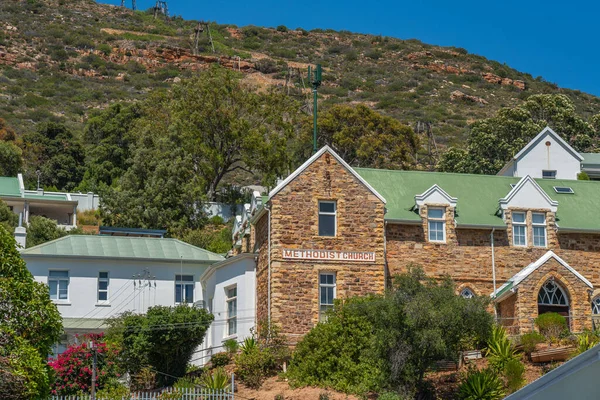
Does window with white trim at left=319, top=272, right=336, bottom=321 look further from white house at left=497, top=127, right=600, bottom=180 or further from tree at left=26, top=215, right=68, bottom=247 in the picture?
tree at left=26, top=215, right=68, bottom=247

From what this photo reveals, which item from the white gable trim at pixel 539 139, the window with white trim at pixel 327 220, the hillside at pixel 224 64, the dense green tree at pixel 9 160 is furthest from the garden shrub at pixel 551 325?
the hillside at pixel 224 64

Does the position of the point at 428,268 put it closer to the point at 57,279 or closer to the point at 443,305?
the point at 443,305

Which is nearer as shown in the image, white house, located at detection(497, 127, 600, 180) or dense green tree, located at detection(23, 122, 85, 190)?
white house, located at detection(497, 127, 600, 180)

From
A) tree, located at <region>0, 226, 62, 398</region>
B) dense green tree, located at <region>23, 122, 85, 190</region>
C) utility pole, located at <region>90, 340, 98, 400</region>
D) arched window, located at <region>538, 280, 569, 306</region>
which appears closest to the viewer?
tree, located at <region>0, 226, 62, 398</region>

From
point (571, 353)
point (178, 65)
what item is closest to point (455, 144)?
point (178, 65)

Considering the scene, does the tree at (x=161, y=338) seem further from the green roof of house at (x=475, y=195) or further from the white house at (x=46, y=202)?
the white house at (x=46, y=202)

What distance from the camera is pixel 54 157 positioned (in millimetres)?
82500

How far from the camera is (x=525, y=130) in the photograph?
243 feet

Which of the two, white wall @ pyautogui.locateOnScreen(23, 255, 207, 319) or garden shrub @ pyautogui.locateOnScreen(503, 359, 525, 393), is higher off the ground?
white wall @ pyautogui.locateOnScreen(23, 255, 207, 319)

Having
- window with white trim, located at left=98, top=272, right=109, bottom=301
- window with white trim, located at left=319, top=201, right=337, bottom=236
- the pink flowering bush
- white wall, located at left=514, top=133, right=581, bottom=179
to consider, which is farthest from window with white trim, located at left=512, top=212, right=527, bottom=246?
window with white trim, located at left=98, top=272, right=109, bottom=301

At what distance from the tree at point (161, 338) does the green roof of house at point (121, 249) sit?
779 cm

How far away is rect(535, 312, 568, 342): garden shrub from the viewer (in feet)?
134

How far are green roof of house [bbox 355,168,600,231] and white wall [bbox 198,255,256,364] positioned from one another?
21.1ft

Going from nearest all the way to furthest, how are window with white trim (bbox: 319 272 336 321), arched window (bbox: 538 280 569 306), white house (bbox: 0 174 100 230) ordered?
window with white trim (bbox: 319 272 336 321)
arched window (bbox: 538 280 569 306)
white house (bbox: 0 174 100 230)
